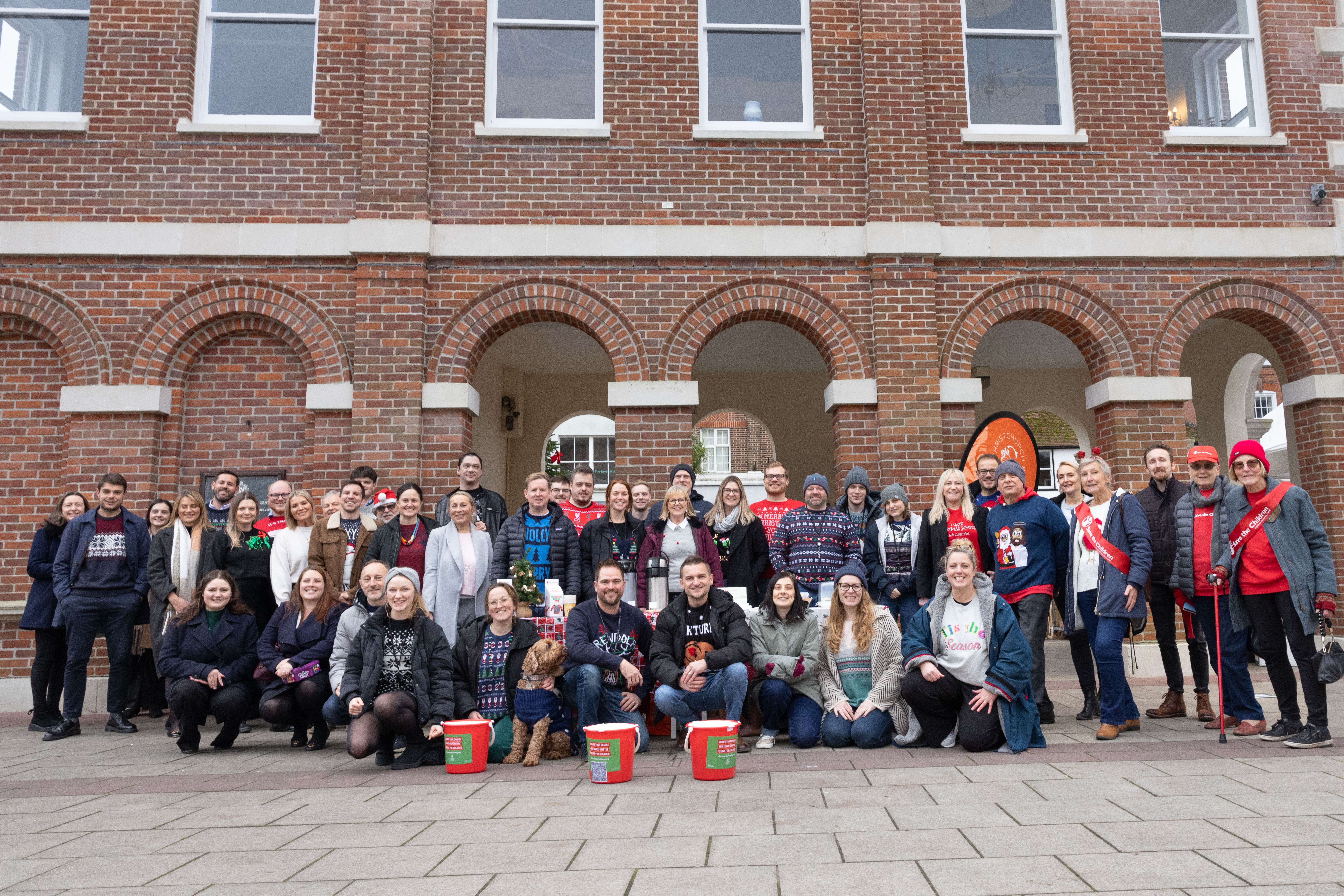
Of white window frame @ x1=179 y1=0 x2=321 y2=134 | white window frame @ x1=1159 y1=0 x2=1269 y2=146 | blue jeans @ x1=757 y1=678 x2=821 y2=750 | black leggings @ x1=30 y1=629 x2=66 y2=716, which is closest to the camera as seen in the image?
blue jeans @ x1=757 y1=678 x2=821 y2=750

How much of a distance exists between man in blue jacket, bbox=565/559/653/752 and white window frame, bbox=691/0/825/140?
5.26 meters

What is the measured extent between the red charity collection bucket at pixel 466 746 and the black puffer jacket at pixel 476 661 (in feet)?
1.32

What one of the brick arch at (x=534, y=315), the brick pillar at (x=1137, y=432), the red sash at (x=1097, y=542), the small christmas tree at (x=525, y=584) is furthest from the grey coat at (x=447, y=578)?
the brick pillar at (x=1137, y=432)

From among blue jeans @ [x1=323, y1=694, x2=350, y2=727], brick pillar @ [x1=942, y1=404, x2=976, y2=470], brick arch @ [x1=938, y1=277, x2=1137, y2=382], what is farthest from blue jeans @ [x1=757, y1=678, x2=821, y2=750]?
brick arch @ [x1=938, y1=277, x2=1137, y2=382]

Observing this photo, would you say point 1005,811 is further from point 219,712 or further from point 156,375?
point 156,375

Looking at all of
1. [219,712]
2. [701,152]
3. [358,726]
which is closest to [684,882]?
[358,726]

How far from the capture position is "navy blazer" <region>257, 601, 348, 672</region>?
6461mm

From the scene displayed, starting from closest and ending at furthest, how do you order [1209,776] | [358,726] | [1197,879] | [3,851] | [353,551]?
[1197,879] < [3,851] < [1209,776] < [358,726] < [353,551]

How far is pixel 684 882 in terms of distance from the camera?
3326 mm

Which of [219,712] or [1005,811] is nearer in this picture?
[1005,811]

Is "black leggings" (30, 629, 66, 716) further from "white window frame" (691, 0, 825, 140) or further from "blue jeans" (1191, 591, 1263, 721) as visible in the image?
"blue jeans" (1191, 591, 1263, 721)

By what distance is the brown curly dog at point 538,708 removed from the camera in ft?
19.4

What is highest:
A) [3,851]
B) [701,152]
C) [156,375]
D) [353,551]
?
[701,152]

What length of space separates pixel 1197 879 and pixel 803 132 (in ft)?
25.8
